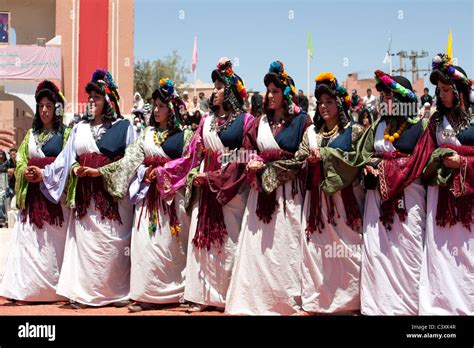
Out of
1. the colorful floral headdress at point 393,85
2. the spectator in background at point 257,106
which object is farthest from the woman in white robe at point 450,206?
the spectator in background at point 257,106

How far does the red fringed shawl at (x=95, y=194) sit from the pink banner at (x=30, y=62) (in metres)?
24.1

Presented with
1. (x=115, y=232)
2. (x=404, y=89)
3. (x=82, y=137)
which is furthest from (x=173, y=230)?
(x=404, y=89)

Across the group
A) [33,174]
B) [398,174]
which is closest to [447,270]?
[398,174]

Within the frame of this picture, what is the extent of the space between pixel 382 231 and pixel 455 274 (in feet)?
2.34

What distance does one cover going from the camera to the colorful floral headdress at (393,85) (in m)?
6.80

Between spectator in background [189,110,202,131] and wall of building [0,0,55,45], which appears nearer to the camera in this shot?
spectator in background [189,110,202,131]

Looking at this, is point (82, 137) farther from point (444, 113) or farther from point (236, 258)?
point (444, 113)

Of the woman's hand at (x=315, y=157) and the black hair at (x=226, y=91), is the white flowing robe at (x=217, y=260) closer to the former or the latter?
the black hair at (x=226, y=91)

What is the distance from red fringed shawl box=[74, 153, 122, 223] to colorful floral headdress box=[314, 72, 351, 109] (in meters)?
2.44

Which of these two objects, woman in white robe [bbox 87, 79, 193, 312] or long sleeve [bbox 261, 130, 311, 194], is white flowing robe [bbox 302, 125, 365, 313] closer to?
long sleeve [bbox 261, 130, 311, 194]

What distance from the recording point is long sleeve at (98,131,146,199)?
26.5 ft

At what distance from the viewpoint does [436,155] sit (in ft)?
21.3

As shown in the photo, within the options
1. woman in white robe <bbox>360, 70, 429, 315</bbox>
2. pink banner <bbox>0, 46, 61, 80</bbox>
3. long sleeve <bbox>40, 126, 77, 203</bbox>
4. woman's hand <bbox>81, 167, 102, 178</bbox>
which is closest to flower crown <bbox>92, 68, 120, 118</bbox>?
long sleeve <bbox>40, 126, 77, 203</bbox>

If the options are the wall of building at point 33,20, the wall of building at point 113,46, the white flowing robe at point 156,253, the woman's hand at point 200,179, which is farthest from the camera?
the wall of building at point 33,20
